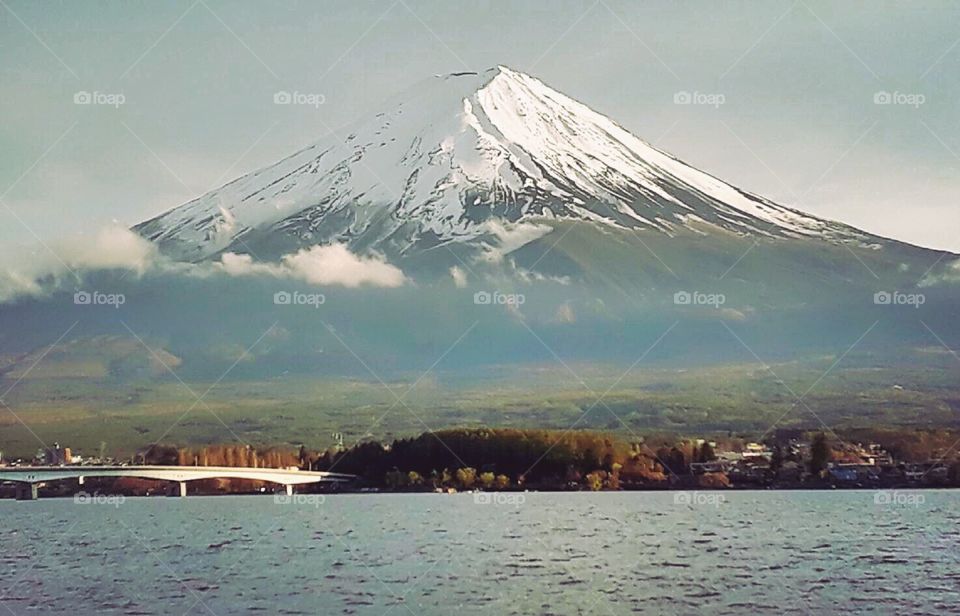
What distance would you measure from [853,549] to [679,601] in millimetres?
11341

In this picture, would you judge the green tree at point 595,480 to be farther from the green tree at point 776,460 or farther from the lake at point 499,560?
the lake at point 499,560

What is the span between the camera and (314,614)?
25.9 meters

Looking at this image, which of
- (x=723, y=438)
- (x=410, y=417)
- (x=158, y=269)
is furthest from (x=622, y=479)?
(x=158, y=269)

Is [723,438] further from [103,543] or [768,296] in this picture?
[103,543]
